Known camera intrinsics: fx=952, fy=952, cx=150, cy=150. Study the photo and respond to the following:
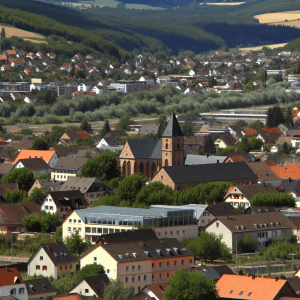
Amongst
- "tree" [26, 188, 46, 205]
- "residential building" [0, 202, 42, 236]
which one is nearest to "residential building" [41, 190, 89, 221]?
"residential building" [0, 202, 42, 236]

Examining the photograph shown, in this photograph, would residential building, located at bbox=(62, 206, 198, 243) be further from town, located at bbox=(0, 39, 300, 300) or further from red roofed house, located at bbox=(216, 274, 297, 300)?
red roofed house, located at bbox=(216, 274, 297, 300)

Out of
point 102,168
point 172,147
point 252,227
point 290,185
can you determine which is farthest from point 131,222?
point 172,147

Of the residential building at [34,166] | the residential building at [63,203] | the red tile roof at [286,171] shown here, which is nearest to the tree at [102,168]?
the residential building at [63,203]

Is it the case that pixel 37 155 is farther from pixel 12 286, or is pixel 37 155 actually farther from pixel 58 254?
pixel 12 286

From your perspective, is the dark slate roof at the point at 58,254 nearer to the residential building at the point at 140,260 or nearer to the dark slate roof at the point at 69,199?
the residential building at the point at 140,260

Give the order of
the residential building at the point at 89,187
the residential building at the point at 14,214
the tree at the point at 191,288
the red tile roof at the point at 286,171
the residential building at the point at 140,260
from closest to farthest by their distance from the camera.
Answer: the tree at the point at 191,288 < the residential building at the point at 140,260 < the residential building at the point at 14,214 < the residential building at the point at 89,187 < the red tile roof at the point at 286,171

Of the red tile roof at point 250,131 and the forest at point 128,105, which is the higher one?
the forest at point 128,105
